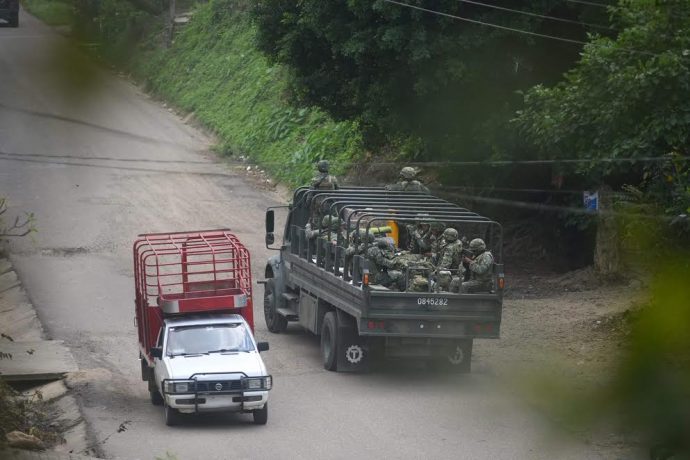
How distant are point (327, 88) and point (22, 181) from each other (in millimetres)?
11589

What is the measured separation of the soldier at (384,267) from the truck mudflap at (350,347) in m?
0.82

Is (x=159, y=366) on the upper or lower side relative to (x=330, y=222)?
lower

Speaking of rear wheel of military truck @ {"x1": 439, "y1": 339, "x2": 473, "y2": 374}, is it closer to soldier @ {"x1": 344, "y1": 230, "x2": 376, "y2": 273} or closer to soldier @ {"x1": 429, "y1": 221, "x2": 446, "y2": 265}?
soldier @ {"x1": 429, "y1": 221, "x2": 446, "y2": 265}

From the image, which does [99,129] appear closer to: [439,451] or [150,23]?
[150,23]

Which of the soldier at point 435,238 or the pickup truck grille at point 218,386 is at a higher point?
the soldier at point 435,238

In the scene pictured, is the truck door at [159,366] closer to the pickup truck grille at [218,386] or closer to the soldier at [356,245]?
the pickup truck grille at [218,386]

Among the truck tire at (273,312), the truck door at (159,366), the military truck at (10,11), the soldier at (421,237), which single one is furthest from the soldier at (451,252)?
the military truck at (10,11)

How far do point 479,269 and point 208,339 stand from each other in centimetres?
381

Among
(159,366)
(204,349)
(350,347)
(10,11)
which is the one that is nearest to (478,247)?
(350,347)

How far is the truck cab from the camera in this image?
42.2 ft

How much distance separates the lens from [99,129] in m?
2.95

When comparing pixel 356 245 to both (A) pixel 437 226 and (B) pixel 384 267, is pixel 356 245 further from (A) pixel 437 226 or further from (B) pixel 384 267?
(A) pixel 437 226

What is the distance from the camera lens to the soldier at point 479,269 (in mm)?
14703

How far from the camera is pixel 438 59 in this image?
19.7 metres
